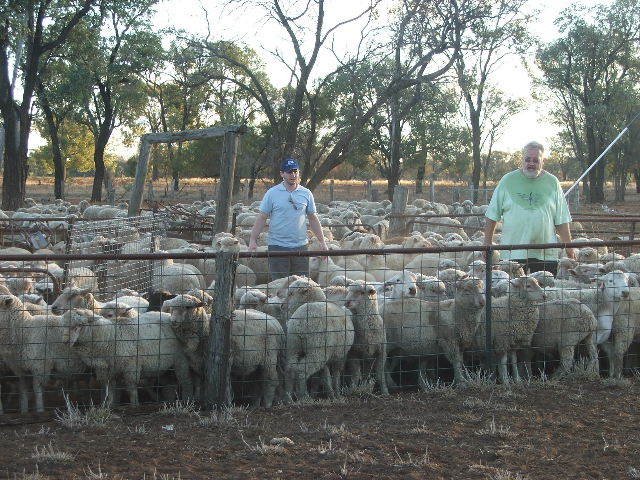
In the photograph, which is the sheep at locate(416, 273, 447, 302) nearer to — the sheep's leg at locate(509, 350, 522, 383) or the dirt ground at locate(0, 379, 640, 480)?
the sheep's leg at locate(509, 350, 522, 383)

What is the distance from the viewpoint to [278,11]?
2109cm

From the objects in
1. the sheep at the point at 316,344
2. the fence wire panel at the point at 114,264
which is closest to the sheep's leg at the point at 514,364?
the sheep at the point at 316,344

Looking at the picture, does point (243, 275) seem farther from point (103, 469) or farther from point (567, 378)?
point (103, 469)

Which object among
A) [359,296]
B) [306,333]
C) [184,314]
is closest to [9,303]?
[184,314]

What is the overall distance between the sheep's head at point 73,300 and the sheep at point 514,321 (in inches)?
141

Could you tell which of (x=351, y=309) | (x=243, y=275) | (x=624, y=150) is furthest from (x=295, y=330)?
(x=624, y=150)

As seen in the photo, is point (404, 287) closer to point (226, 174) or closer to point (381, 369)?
point (381, 369)

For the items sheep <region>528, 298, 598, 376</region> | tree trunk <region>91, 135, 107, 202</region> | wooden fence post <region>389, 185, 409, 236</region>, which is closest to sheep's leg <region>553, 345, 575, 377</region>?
sheep <region>528, 298, 598, 376</region>

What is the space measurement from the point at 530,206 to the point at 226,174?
6.36 m

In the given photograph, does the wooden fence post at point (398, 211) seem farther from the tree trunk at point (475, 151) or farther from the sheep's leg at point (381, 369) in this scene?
the tree trunk at point (475, 151)

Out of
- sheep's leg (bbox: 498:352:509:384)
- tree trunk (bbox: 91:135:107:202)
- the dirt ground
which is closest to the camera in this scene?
the dirt ground

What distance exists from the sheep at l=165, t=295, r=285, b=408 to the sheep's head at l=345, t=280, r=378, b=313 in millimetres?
756

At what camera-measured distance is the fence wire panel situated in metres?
9.72

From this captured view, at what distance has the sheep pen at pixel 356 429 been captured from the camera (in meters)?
4.95
